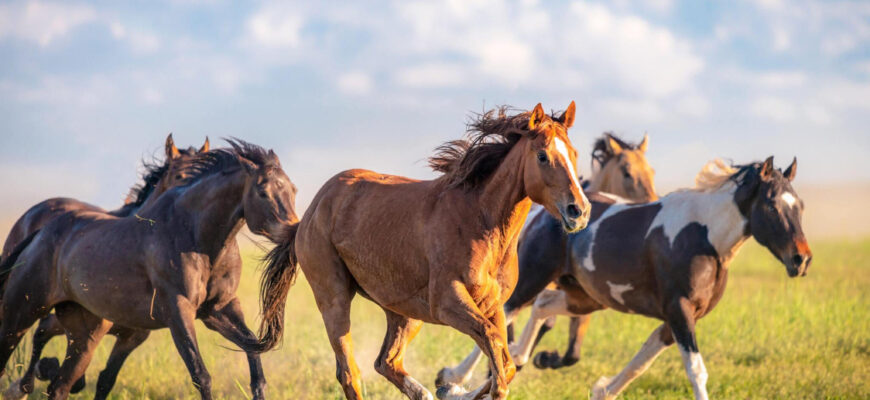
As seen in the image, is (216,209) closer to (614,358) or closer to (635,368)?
(635,368)

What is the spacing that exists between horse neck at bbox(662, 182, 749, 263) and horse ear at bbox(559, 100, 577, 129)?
2556 millimetres

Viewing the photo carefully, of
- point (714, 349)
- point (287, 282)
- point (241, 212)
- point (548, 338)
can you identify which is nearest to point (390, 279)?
point (287, 282)

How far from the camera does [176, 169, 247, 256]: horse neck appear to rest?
648 centimetres

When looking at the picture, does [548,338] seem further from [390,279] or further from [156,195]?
[390,279]

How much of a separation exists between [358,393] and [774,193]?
12.0ft

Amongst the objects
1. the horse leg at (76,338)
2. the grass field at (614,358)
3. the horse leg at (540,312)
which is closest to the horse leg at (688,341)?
the grass field at (614,358)

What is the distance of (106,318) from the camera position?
6.60 m

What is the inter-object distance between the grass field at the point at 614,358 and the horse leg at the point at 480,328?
1905 millimetres

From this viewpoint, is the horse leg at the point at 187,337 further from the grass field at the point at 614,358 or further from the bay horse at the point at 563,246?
the bay horse at the point at 563,246

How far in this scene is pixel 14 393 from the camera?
24.2ft

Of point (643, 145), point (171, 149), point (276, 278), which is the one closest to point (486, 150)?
point (276, 278)

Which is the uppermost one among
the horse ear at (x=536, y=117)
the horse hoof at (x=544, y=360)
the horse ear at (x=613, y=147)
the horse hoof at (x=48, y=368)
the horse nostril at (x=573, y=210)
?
the horse ear at (x=613, y=147)

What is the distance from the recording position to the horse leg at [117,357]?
7.10m

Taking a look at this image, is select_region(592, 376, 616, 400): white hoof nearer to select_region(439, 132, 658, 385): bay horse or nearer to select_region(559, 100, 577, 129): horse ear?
select_region(439, 132, 658, 385): bay horse
